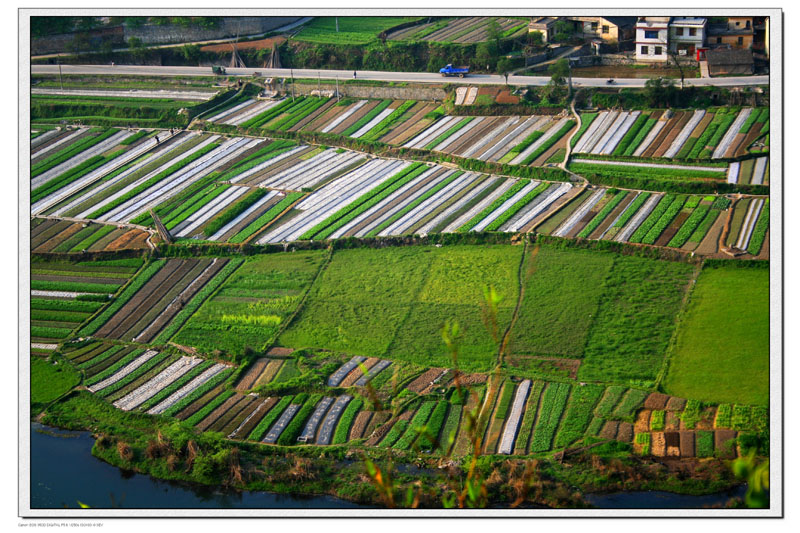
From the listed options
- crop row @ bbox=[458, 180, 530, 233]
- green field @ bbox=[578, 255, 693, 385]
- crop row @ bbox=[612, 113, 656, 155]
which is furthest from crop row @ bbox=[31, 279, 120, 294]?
crop row @ bbox=[612, 113, 656, 155]

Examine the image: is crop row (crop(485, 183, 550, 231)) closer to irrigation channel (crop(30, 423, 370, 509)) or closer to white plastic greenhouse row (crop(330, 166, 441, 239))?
white plastic greenhouse row (crop(330, 166, 441, 239))

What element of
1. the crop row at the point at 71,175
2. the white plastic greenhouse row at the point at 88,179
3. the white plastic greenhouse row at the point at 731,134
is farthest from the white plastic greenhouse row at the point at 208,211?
the white plastic greenhouse row at the point at 731,134

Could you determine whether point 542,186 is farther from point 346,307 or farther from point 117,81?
point 117,81

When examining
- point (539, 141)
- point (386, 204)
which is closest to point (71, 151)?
point (386, 204)

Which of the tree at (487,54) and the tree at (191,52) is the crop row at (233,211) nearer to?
the tree at (487,54)

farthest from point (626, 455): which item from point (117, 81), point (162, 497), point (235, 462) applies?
point (117, 81)

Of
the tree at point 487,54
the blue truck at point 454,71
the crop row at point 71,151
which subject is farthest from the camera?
the blue truck at point 454,71
